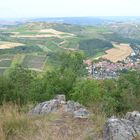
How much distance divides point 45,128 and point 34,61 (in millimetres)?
64456

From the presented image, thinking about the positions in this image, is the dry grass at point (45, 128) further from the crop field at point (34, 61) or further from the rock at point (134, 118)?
the crop field at point (34, 61)

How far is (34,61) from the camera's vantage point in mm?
70125

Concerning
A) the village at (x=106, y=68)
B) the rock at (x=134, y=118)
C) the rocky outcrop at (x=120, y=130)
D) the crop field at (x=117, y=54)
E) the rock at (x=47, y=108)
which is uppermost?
the rocky outcrop at (x=120, y=130)

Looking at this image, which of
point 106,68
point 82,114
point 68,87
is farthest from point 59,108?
point 106,68

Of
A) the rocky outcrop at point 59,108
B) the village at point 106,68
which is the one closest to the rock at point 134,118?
the rocky outcrop at point 59,108

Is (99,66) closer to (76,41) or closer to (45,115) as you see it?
(76,41)

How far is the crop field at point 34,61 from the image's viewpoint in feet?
208

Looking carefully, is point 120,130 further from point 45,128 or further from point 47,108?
point 47,108

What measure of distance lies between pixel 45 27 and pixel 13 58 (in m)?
83.6

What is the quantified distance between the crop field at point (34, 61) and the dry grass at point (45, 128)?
5405cm

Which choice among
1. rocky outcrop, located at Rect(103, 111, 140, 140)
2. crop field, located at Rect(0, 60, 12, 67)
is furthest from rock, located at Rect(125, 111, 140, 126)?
crop field, located at Rect(0, 60, 12, 67)

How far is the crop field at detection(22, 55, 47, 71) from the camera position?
63.3 meters

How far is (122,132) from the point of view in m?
5.71

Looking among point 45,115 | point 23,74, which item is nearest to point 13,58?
point 23,74
